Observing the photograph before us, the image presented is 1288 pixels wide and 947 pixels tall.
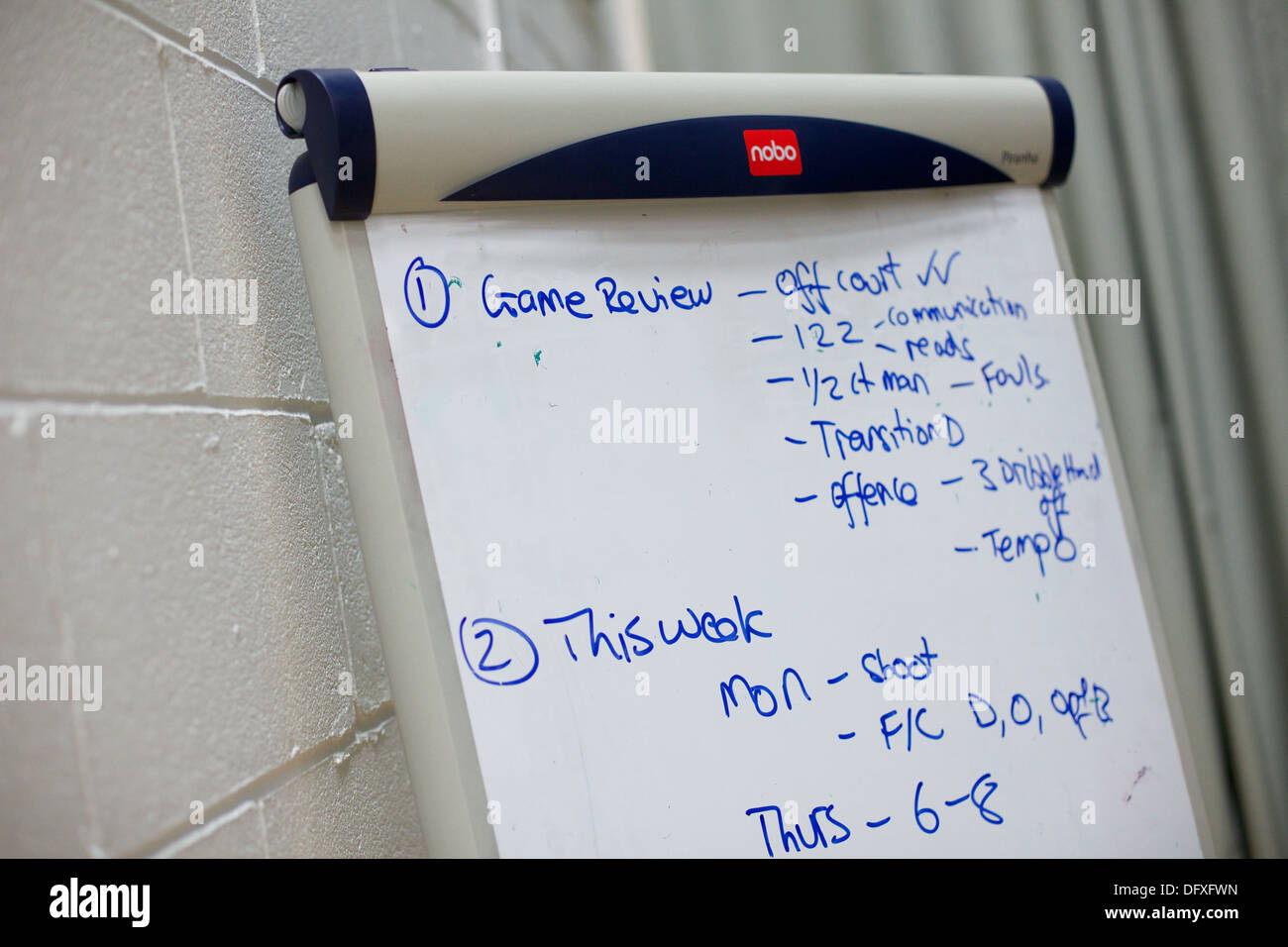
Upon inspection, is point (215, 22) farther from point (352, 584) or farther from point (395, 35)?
point (352, 584)

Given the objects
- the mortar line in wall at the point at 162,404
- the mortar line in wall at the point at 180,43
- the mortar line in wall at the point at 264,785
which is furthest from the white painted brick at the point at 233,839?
the mortar line in wall at the point at 180,43

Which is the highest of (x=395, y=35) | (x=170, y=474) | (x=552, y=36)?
(x=552, y=36)

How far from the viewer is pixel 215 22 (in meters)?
0.60

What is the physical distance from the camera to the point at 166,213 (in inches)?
21.0

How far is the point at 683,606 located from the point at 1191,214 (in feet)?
3.13

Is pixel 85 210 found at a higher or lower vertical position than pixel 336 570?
higher

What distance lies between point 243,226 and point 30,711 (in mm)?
340

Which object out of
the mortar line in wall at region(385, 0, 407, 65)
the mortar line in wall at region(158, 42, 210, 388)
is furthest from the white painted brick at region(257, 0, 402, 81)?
the mortar line in wall at region(158, 42, 210, 388)

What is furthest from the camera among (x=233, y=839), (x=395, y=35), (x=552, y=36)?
(x=552, y=36)

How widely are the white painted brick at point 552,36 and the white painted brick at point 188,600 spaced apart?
0.72 m

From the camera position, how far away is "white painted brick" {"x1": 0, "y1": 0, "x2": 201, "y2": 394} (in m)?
0.44

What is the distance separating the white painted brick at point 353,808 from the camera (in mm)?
575

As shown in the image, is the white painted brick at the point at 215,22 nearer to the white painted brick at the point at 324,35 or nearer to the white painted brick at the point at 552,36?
the white painted brick at the point at 324,35

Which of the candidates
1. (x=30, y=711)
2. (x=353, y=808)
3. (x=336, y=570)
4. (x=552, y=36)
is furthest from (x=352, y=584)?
(x=552, y=36)
